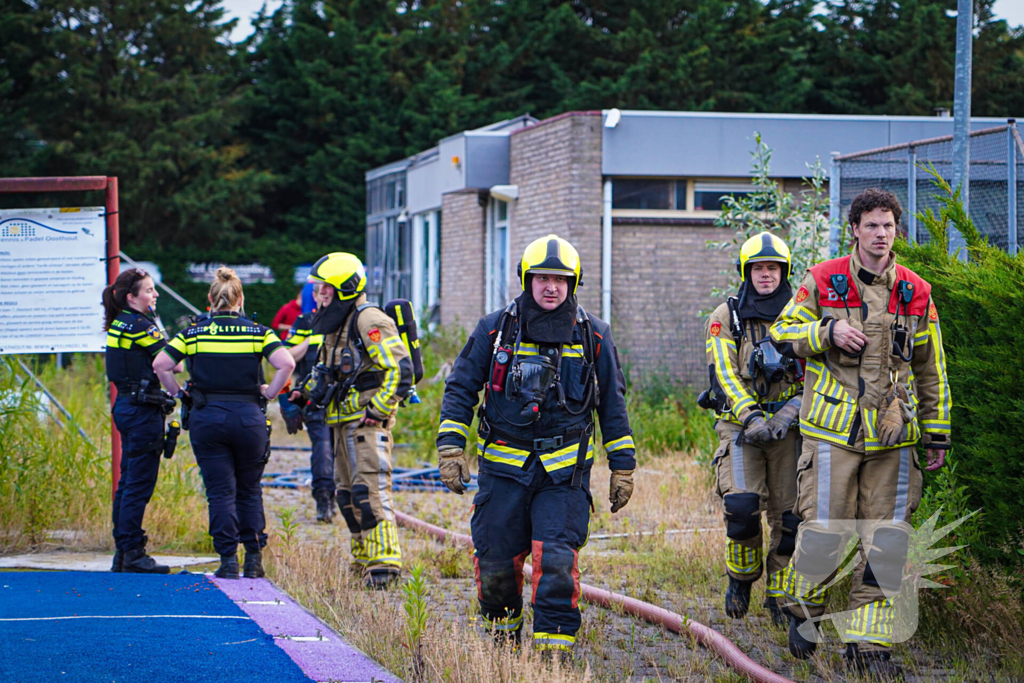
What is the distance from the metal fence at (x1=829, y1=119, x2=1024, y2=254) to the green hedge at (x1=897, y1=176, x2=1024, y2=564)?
2.78 m

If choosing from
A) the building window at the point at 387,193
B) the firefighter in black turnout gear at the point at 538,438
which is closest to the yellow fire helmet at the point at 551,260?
the firefighter in black turnout gear at the point at 538,438

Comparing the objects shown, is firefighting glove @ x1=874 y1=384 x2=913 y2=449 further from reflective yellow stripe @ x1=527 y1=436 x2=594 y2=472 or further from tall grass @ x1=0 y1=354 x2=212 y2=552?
tall grass @ x1=0 y1=354 x2=212 y2=552

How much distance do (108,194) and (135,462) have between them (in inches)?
85.6

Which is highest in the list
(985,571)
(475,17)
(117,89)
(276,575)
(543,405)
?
(475,17)

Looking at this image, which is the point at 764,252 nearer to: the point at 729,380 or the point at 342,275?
the point at 729,380

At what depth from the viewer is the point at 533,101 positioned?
135ft

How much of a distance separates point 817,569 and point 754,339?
1.52m

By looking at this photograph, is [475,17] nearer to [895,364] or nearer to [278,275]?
[278,275]

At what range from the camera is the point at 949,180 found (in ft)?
33.9

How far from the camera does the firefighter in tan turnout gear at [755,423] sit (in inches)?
236

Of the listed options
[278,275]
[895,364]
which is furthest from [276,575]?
[278,275]

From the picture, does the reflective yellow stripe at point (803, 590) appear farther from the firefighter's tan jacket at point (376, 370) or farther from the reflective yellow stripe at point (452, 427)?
the firefighter's tan jacket at point (376, 370)

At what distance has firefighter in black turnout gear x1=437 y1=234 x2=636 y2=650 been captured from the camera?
482 cm

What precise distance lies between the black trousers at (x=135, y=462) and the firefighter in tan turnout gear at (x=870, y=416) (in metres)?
4.32
